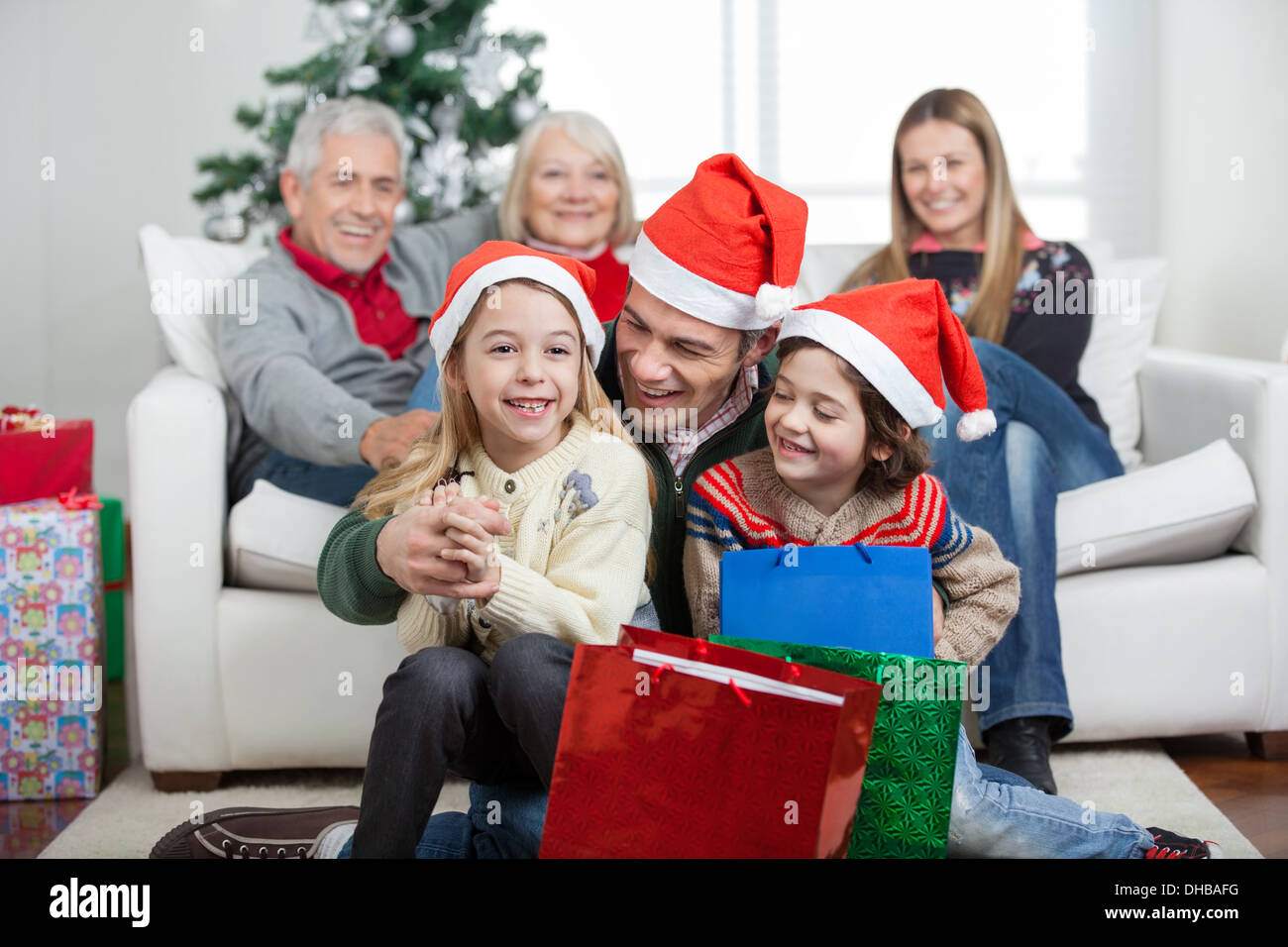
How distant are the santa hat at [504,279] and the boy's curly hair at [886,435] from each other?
0.26 meters

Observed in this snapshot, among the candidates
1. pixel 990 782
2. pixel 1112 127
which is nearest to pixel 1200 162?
pixel 1112 127

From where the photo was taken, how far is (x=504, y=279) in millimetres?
1427

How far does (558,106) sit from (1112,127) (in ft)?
5.92

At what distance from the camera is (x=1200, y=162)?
3369mm

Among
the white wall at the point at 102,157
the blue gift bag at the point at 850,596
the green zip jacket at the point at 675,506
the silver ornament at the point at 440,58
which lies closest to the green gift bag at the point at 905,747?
the blue gift bag at the point at 850,596

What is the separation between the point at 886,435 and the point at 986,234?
109 centimetres

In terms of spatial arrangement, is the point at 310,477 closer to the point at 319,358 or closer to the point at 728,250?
the point at 319,358

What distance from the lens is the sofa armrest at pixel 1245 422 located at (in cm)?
199

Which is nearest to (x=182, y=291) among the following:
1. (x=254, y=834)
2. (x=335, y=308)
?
(x=335, y=308)

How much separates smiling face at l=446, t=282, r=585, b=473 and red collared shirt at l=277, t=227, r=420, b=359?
3.28ft

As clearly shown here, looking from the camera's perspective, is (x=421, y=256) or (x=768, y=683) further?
(x=421, y=256)

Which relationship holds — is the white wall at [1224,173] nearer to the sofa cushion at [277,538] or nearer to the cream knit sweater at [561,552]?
the cream knit sweater at [561,552]
